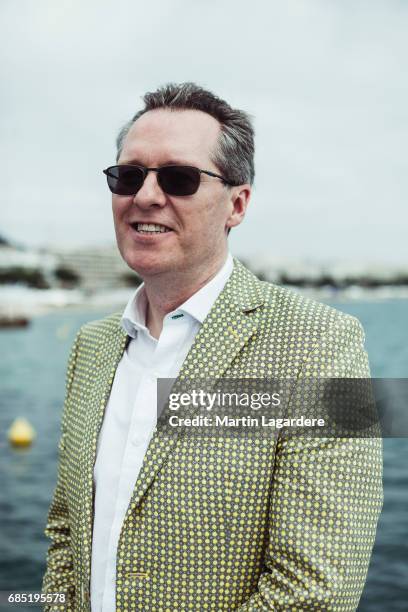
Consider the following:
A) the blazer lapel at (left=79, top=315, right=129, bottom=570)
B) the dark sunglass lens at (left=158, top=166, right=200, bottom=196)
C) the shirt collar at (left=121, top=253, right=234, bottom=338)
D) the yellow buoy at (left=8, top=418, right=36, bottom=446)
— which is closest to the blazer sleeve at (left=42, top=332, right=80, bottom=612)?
the blazer lapel at (left=79, top=315, right=129, bottom=570)

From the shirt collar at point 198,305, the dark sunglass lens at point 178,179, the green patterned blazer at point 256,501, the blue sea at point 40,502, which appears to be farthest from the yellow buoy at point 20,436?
the dark sunglass lens at point 178,179

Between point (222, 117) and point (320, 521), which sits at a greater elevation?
point (222, 117)

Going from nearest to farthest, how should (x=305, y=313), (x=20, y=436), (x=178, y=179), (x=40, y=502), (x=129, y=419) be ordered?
1. (x=305, y=313)
2. (x=178, y=179)
3. (x=129, y=419)
4. (x=40, y=502)
5. (x=20, y=436)

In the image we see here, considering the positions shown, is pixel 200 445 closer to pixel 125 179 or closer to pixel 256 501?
pixel 256 501

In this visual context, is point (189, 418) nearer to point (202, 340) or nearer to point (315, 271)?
point (202, 340)

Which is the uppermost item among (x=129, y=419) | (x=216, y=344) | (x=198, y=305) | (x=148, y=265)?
(x=148, y=265)

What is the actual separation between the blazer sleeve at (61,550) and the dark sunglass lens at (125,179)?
888 mm

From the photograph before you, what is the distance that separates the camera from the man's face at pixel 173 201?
7.72 feet

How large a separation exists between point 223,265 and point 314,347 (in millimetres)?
539

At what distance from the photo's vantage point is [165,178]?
2.33m

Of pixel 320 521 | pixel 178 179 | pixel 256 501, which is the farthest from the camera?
pixel 178 179

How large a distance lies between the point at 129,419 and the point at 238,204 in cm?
87

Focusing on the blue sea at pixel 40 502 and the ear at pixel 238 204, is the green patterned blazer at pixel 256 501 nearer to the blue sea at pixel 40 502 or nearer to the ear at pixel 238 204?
the ear at pixel 238 204

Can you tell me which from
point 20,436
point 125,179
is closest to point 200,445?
point 125,179
